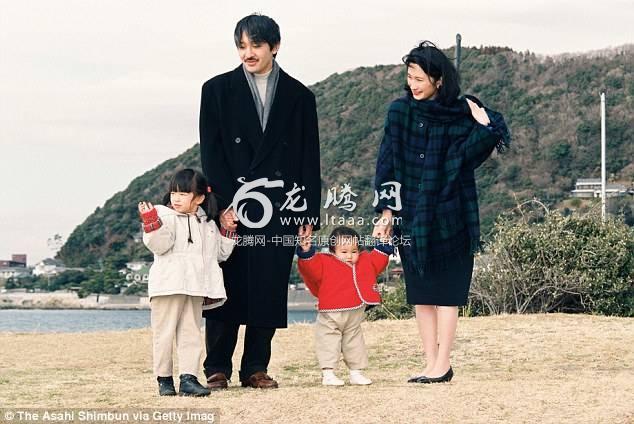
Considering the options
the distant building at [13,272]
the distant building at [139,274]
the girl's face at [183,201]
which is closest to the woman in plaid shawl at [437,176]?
the girl's face at [183,201]

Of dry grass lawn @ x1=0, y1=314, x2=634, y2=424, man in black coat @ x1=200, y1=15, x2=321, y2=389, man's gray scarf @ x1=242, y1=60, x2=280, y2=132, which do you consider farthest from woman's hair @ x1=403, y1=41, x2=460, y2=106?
dry grass lawn @ x1=0, y1=314, x2=634, y2=424

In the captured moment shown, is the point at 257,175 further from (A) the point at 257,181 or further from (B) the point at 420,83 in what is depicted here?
(B) the point at 420,83

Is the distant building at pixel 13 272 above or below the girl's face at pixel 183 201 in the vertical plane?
below

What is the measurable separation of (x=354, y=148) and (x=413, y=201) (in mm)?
30248

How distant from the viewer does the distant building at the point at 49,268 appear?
34.2 metres

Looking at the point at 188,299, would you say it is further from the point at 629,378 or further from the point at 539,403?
the point at 629,378

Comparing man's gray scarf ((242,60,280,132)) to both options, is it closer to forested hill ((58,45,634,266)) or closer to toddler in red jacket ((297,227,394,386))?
toddler in red jacket ((297,227,394,386))

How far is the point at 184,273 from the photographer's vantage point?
6.26 meters

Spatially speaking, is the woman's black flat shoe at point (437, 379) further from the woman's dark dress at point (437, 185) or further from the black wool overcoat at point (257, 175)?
the black wool overcoat at point (257, 175)

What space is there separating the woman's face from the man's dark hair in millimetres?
824

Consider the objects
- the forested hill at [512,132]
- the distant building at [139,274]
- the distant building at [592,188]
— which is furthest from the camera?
the forested hill at [512,132]

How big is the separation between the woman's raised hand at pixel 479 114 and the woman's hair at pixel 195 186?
5.27 feet

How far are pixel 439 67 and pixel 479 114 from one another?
36cm

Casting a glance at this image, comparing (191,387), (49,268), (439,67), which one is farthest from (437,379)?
(49,268)
